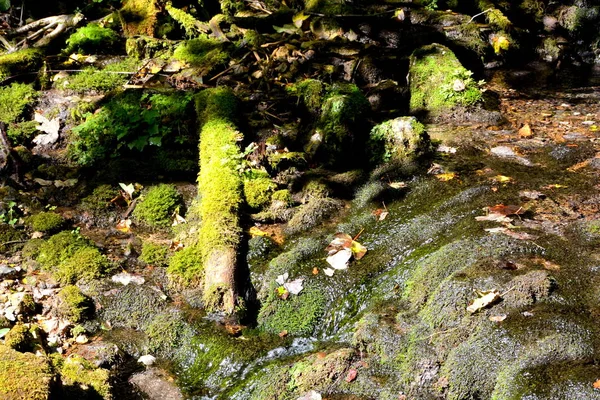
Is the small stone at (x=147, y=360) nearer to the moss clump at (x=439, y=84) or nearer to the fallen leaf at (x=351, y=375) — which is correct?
the fallen leaf at (x=351, y=375)

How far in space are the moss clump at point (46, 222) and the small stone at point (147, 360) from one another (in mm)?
1909

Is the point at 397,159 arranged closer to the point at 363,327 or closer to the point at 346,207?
the point at 346,207

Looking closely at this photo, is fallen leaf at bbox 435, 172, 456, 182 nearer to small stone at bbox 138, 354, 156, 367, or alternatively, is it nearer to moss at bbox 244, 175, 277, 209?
moss at bbox 244, 175, 277, 209

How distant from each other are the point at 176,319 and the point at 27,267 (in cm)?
157

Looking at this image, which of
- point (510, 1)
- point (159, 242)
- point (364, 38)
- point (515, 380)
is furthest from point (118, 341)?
point (510, 1)

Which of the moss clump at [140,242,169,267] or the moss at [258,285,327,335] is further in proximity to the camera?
the moss clump at [140,242,169,267]

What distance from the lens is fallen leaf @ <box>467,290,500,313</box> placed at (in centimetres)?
356

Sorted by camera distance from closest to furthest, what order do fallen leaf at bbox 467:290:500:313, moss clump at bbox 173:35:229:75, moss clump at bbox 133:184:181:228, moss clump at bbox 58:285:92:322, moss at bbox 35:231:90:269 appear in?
fallen leaf at bbox 467:290:500:313 → moss clump at bbox 58:285:92:322 → moss at bbox 35:231:90:269 → moss clump at bbox 133:184:181:228 → moss clump at bbox 173:35:229:75

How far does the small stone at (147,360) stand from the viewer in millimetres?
4230

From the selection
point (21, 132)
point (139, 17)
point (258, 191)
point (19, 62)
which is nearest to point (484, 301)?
point (258, 191)

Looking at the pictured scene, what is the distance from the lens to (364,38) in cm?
985

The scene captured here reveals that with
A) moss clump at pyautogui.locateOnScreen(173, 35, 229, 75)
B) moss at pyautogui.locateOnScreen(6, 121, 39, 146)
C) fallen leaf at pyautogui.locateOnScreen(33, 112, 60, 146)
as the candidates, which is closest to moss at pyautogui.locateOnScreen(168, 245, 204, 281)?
fallen leaf at pyautogui.locateOnScreen(33, 112, 60, 146)

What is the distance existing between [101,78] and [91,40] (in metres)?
1.40

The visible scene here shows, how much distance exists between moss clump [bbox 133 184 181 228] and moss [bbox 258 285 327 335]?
1.72 m
